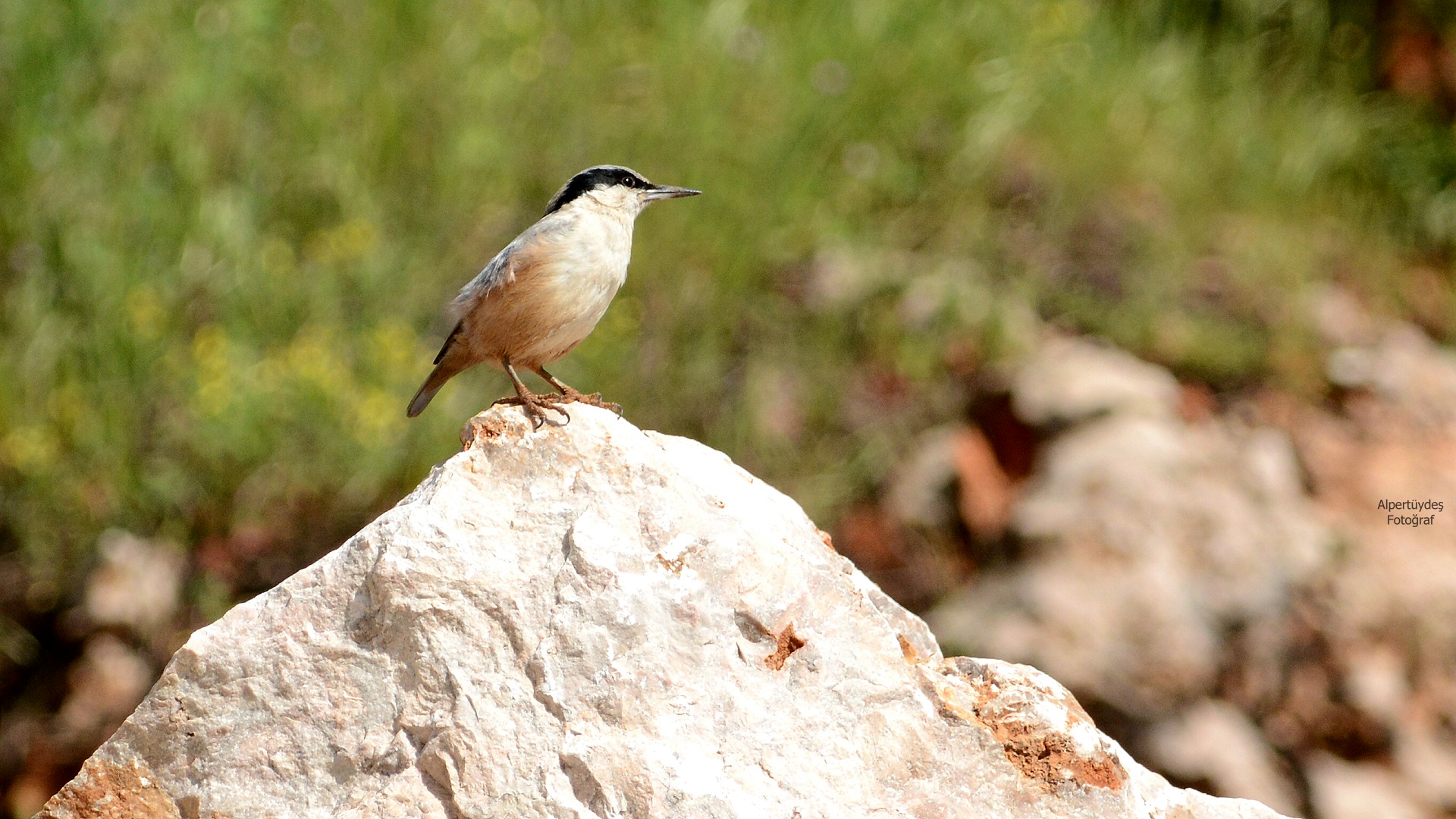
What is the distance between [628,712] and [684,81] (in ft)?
20.0

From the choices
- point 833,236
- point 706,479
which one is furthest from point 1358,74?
point 706,479

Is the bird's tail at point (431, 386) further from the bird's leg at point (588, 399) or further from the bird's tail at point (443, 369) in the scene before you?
the bird's leg at point (588, 399)

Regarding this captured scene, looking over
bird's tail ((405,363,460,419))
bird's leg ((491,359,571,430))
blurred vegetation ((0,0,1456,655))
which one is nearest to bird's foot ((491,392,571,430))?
bird's leg ((491,359,571,430))

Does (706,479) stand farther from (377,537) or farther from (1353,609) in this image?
(1353,609)

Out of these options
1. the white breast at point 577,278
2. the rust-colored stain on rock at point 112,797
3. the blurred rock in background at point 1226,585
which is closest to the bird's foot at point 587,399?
the white breast at point 577,278

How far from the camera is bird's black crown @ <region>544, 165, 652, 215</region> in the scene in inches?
167

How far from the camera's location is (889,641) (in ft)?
9.27

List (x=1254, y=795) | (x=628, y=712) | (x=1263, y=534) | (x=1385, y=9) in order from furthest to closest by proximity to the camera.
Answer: (x=1385, y=9) < (x=1263, y=534) < (x=1254, y=795) < (x=628, y=712)

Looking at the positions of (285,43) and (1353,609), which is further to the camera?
(285,43)

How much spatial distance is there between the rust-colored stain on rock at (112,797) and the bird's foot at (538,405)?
1066 millimetres

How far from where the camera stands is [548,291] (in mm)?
3773

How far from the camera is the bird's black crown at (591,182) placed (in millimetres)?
4246

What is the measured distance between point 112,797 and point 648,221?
5239mm

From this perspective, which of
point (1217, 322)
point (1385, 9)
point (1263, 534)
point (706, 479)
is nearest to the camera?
point (706, 479)
